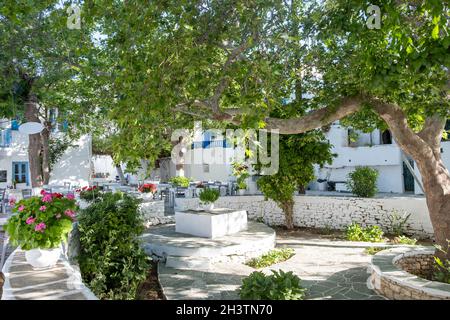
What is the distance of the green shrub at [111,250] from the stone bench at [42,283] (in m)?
1.57

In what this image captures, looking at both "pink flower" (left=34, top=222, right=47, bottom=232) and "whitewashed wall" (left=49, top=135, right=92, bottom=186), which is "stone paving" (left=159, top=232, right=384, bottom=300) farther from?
"whitewashed wall" (left=49, top=135, right=92, bottom=186)

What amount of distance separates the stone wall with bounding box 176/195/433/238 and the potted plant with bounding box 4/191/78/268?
992 cm

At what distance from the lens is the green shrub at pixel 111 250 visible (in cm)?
664

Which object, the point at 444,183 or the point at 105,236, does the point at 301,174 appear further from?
the point at 105,236

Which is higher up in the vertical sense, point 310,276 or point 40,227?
point 40,227

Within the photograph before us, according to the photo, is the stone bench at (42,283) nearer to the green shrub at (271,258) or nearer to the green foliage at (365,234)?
the green shrub at (271,258)

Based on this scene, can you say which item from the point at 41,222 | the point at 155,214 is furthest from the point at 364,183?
the point at 41,222

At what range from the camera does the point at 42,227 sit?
485 centimetres

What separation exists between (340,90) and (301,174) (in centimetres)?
524

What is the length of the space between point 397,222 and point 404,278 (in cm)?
659

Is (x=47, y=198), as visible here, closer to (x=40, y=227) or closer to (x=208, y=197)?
(x=40, y=227)

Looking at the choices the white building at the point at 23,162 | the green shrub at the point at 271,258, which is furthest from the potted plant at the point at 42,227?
the white building at the point at 23,162

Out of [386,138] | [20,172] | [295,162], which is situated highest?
[386,138]

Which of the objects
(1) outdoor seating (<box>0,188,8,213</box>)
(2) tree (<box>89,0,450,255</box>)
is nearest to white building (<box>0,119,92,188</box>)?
(1) outdoor seating (<box>0,188,8,213</box>)
